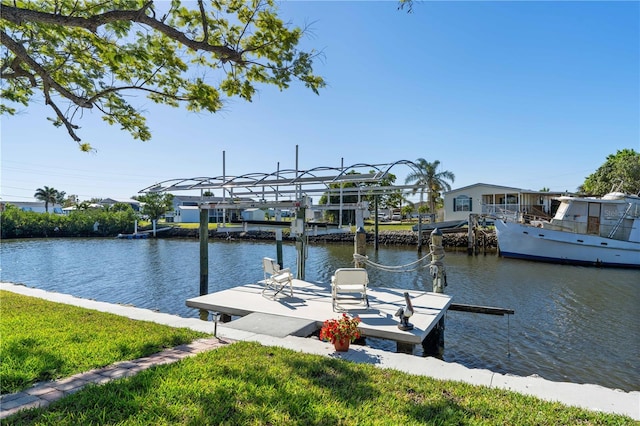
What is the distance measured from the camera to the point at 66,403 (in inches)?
136

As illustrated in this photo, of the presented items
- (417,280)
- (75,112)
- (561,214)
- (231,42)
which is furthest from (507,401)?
(561,214)

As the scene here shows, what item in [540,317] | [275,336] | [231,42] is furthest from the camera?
[540,317]

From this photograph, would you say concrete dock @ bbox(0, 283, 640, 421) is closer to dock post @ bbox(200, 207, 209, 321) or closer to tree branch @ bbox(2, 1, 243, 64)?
tree branch @ bbox(2, 1, 243, 64)

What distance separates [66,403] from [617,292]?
63.5 feet

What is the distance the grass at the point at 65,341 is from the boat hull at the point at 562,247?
81.2 feet

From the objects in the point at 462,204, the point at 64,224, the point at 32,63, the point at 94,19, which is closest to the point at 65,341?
the point at 32,63

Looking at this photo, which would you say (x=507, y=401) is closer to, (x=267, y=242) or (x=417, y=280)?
(x=417, y=280)

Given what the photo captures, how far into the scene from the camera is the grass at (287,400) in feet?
10.7

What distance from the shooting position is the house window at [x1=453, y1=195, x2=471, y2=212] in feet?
122

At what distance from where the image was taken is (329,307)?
8.15 meters

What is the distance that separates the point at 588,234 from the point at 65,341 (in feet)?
91.7

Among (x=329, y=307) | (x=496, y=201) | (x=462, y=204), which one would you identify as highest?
(x=496, y=201)

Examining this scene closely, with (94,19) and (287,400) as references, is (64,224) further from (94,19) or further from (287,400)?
(287,400)

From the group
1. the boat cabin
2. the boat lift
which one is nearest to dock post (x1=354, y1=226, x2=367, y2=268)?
the boat lift
